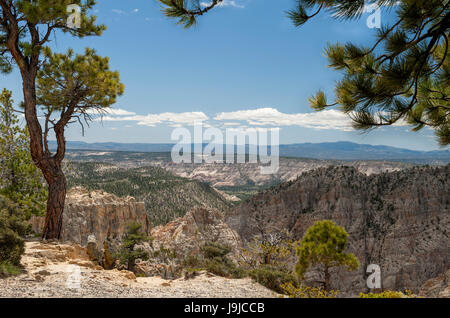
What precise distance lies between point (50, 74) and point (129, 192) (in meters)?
49.3

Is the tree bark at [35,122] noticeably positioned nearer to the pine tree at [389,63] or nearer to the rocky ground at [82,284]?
the rocky ground at [82,284]

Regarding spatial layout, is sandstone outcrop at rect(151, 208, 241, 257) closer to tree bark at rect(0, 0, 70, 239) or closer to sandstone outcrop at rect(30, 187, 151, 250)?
sandstone outcrop at rect(30, 187, 151, 250)

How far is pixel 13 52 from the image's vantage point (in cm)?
724

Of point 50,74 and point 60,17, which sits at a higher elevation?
point 60,17

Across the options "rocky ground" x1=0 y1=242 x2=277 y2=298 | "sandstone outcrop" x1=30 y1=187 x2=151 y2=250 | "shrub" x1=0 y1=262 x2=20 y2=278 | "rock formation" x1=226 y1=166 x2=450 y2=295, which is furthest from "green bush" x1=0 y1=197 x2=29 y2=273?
"rock formation" x1=226 y1=166 x2=450 y2=295

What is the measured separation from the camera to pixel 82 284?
4.87 m

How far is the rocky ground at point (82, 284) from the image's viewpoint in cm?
441

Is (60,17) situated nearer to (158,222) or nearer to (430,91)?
(430,91)

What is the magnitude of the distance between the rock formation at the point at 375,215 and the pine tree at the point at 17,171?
17.3 metres

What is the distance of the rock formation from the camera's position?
2767 centimetres

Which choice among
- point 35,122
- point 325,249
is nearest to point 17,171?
point 35,122

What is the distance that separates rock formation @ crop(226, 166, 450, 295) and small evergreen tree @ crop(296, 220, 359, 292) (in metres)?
13.8

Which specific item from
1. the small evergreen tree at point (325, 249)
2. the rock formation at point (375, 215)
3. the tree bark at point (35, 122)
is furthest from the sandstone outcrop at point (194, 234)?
the tree bark at point (35, 122)
